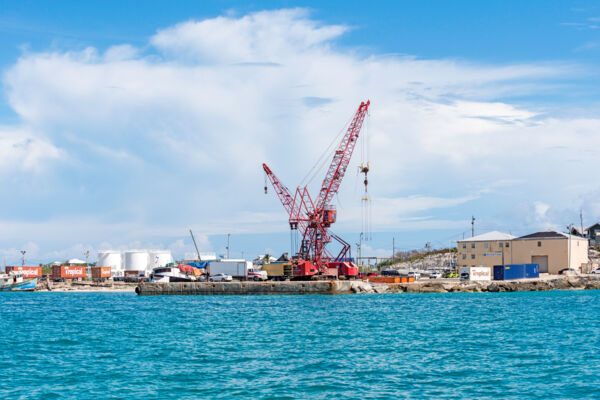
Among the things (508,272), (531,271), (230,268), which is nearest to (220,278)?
(230,268)

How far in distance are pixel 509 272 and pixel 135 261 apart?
103 m

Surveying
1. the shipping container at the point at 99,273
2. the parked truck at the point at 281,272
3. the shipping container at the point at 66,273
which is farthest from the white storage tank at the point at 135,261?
the parked truck at the point at 281,272

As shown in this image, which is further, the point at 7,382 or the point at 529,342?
the point at 529,342

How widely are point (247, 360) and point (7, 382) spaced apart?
1072cm

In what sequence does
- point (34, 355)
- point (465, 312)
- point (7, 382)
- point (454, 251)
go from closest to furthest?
point (7, 382), point (34, 355), point (465, 312), point (454, 251)

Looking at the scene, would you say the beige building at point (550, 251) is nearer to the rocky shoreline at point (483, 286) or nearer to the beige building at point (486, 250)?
the beige building at point (486, 250)

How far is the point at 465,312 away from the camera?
2151 inches

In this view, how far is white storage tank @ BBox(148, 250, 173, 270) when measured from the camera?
165m

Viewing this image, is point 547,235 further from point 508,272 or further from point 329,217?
point 329,217

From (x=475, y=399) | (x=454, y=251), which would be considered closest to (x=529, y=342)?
(x=475, y=399)

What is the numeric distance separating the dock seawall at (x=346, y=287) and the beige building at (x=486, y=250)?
69.4 feet

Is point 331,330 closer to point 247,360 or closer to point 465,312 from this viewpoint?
point 247,360

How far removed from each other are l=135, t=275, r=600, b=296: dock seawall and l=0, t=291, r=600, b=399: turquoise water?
33486 millimetres

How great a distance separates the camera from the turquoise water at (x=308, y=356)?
23.1m
